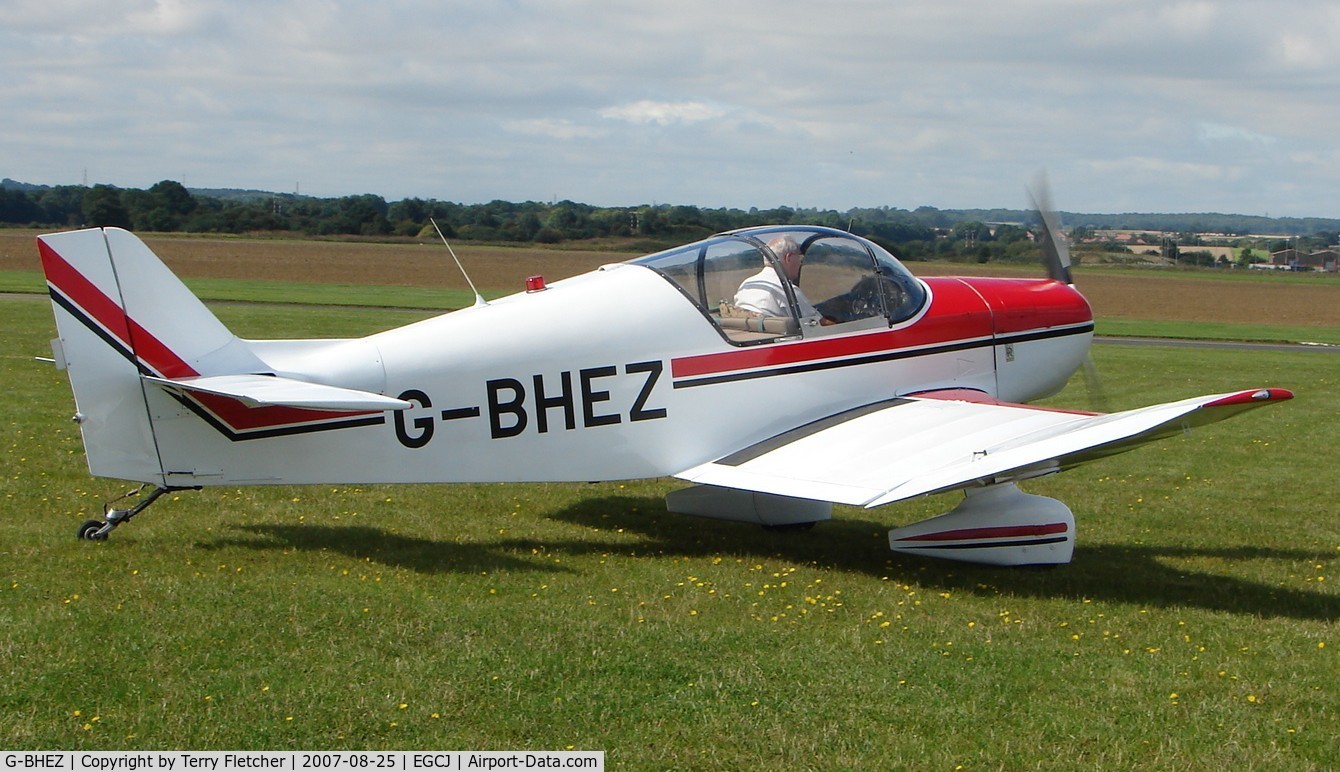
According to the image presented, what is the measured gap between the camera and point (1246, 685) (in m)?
5.46

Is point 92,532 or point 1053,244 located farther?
point 1053,244

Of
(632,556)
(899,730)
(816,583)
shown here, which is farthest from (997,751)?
(632,556)

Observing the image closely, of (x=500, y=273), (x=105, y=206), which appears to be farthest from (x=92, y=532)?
(x=105, y=206)

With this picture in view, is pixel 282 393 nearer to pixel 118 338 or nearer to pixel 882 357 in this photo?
pixel 118 338

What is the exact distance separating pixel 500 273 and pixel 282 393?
150ft

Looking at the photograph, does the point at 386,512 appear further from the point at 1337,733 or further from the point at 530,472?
the point at 1337,733

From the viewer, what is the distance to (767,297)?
836 centimetres

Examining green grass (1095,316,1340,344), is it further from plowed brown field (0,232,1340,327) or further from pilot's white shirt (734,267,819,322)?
pilot's white shirt (734,267,819,322)

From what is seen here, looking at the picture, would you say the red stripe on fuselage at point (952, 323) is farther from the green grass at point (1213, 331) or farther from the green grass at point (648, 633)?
the green grass at point (1213, 331)

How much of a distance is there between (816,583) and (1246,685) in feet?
8.02

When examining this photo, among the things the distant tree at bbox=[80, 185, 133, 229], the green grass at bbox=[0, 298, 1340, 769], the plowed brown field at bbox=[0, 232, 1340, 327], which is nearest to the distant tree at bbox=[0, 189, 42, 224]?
the plowed brown field at bbox=[0, 232, 1340, 327]

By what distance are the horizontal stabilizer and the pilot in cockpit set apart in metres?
2.67

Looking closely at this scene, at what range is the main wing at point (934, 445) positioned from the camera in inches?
257

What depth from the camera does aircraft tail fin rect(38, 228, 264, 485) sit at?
6.79 m
